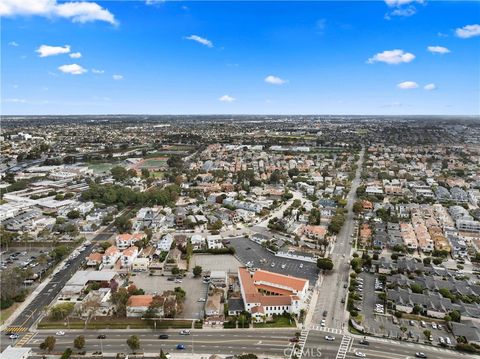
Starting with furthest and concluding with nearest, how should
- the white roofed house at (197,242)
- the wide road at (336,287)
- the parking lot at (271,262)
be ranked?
1. the white roofed house at (197,242)
2. the parking lot at (271,262)
3. the wide road at (336,287)

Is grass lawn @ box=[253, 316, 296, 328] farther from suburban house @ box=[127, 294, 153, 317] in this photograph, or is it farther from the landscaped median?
suburban house @ box=[127, 294, 153, 317]

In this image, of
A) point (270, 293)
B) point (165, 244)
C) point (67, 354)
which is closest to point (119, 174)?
point (165, 244)

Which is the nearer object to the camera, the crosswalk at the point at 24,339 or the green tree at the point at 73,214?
the crosswalk at the point at 24,339

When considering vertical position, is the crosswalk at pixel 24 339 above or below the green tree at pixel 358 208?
below

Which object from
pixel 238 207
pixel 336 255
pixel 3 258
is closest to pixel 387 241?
pixel 336 255

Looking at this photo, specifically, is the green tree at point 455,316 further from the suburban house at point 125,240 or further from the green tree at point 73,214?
the green tree at point 73,214

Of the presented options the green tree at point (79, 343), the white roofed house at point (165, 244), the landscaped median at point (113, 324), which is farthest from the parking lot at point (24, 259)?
the green tree at point (79, 343)

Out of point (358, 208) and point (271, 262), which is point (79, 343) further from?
point (358, 208)
